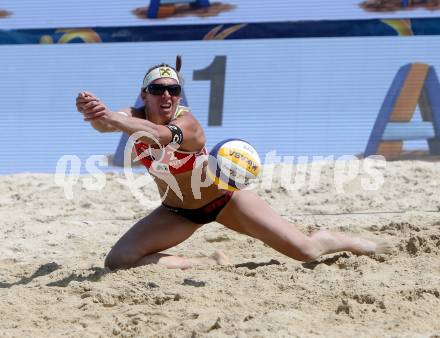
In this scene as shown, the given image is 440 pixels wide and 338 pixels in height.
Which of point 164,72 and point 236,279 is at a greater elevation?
point 164,72

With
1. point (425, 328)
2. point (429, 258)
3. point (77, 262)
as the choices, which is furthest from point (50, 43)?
point (425, 328)

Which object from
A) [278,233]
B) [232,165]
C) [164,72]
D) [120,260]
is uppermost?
[164,72]

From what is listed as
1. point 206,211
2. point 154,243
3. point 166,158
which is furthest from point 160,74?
point 154,243

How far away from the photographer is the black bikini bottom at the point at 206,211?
202 inches

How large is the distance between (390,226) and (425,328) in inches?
92.1

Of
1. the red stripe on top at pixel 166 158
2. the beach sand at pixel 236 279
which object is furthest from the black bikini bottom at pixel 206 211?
the beach sand at pixel 236 279

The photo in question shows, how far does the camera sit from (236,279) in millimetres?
4566

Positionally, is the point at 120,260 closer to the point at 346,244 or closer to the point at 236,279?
the point at 236,279

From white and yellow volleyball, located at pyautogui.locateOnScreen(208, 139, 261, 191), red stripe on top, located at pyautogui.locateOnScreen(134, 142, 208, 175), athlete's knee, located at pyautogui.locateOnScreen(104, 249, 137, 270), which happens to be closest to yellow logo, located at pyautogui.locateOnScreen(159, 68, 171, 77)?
red stripe on top, located at pyautogui.locateOnScreen(134, 142, 208, 175)

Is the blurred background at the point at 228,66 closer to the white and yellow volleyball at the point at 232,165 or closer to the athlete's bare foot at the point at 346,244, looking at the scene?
the athlete's bare foot at the point at 346,244

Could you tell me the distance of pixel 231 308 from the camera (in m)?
3.97

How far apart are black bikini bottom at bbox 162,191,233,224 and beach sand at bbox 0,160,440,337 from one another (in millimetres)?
395

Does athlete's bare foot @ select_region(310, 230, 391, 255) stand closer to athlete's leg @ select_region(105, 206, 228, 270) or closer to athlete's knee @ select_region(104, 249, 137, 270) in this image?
athlete's leg @ select_region(105, 206, 228, 270)

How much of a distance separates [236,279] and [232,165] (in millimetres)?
764
